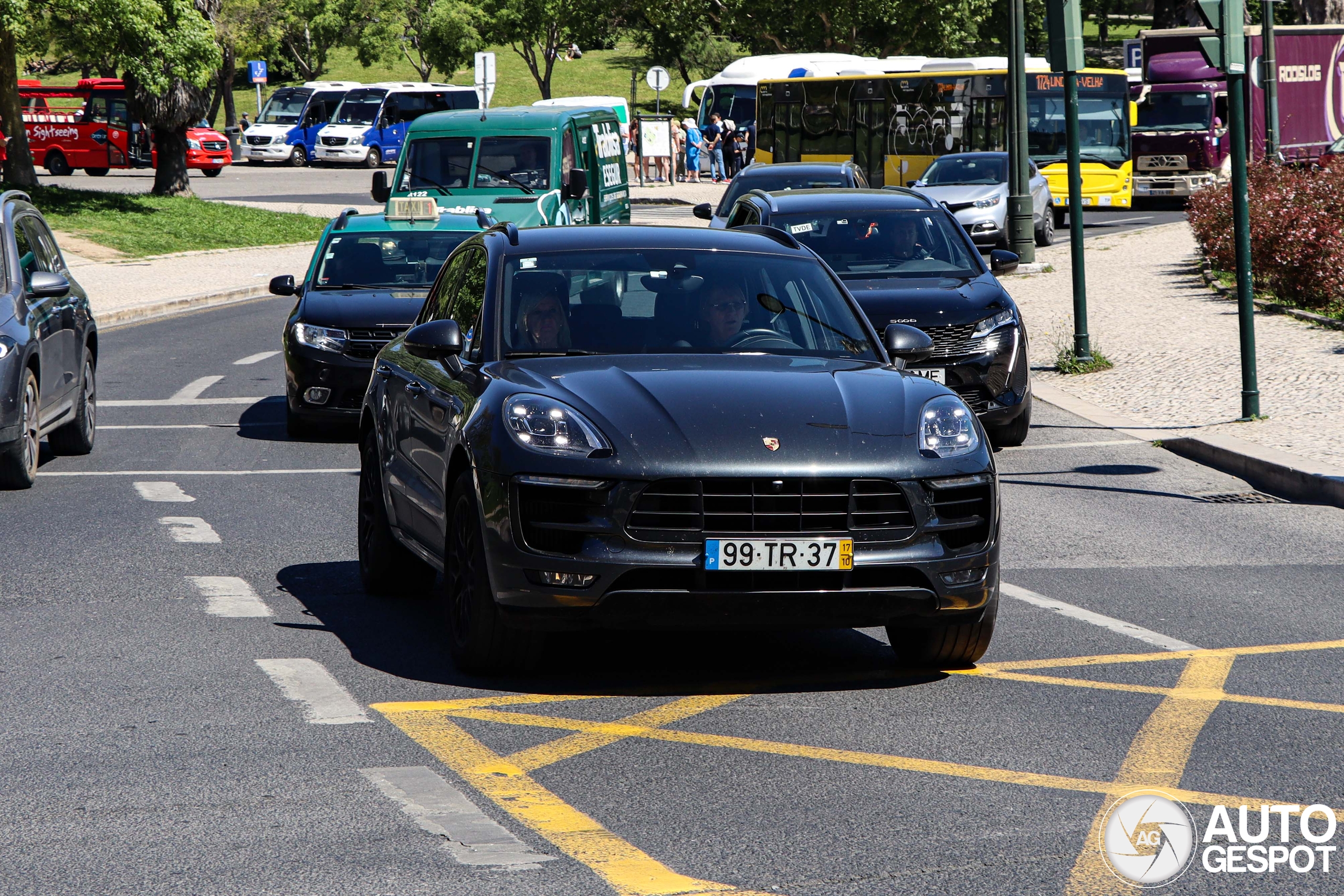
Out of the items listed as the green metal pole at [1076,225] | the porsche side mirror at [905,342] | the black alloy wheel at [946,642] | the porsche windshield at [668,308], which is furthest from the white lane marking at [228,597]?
the green metal pole at [1076,225]

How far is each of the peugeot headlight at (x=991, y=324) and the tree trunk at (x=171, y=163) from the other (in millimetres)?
29758

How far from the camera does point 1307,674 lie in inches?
258

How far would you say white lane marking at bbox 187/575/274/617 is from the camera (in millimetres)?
7598

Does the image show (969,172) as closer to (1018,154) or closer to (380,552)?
(1018,154)

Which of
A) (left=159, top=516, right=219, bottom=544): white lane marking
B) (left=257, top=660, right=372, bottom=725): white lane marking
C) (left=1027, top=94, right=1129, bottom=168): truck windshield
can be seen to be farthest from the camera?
(left=1027, top=94, right=1129, bottom=168): truck windshield

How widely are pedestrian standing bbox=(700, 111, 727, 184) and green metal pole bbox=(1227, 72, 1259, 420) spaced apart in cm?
4247

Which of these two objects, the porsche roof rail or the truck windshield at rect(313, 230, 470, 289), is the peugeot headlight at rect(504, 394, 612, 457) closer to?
the porsche roof rail

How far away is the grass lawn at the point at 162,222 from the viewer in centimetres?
3328

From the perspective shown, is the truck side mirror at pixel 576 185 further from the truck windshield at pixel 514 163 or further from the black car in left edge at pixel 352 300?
the black car in left edge at pixel 352 300

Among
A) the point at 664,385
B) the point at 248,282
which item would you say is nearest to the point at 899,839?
the point at 664,385

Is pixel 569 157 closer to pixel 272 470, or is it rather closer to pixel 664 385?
pixel 272 470

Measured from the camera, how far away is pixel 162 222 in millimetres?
35438

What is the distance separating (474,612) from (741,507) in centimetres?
105
